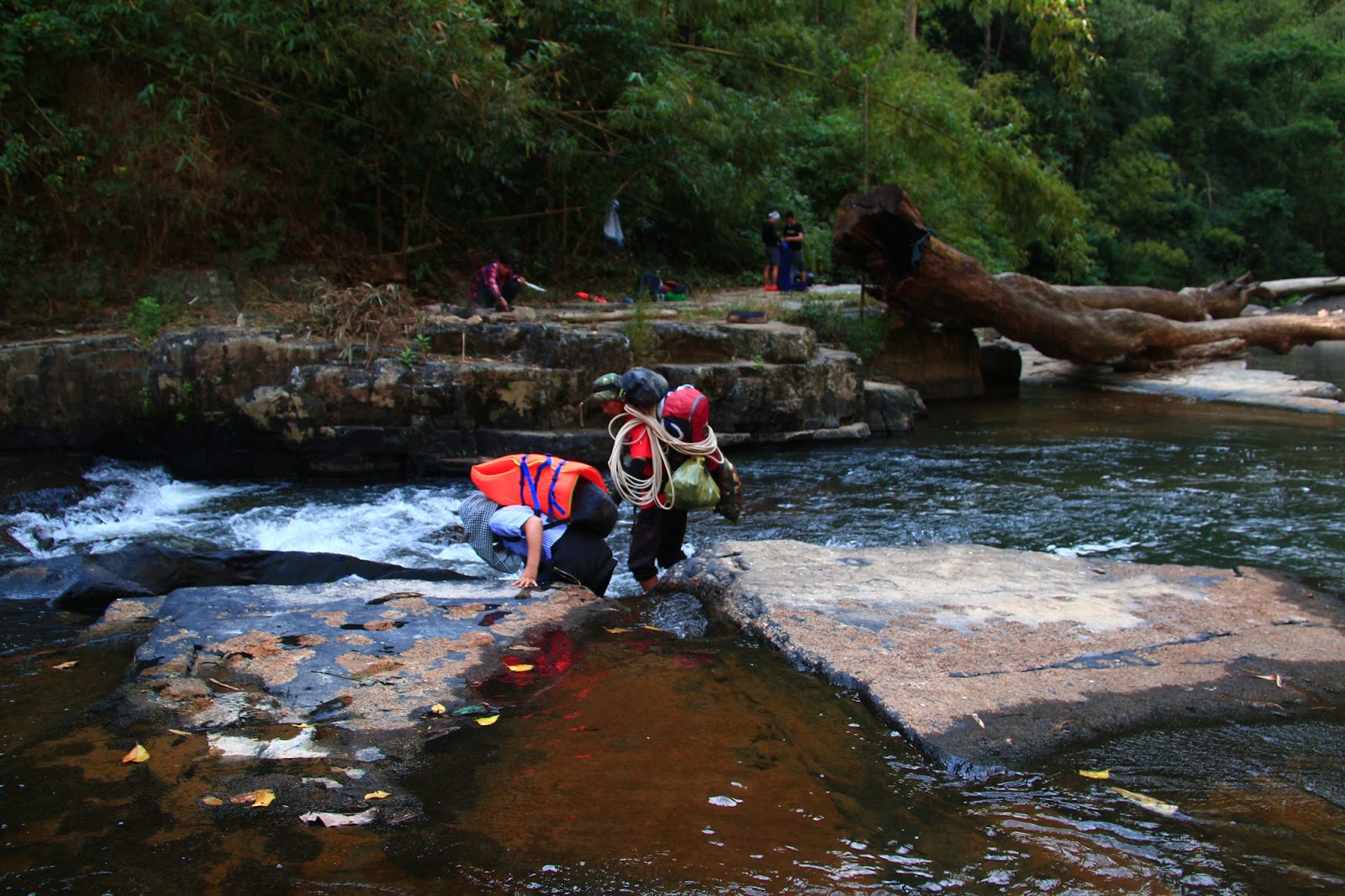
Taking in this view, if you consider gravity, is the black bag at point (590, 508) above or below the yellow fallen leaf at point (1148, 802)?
above

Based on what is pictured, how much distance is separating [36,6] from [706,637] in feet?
37.8

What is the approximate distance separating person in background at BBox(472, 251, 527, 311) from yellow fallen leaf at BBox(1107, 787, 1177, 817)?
33.5 feet

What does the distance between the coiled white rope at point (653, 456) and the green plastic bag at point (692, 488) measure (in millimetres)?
54

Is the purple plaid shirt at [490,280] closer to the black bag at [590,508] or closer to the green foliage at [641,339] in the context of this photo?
the green foliage at [641,339]

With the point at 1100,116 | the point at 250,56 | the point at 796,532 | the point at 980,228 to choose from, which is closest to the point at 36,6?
the point at 250,56

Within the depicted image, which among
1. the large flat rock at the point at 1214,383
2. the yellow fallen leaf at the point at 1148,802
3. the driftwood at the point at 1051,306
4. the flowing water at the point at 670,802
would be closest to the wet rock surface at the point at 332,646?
the flowing water at the point at 670,802

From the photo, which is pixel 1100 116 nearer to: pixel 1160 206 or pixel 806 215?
pixel 1160 206

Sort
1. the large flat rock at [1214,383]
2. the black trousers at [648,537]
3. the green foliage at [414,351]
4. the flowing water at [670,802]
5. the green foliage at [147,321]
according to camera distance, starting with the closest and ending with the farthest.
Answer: the flowing water at [670,802] → the black trousers at [648,537] → the green foliage at [414,351] → the green foliage at [147,321] → the large flat rock at [1214,383]

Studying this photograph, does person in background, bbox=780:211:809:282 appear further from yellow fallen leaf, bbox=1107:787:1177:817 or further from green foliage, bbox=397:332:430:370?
yellow fallen leaf, bbox=1107:787:1177:817

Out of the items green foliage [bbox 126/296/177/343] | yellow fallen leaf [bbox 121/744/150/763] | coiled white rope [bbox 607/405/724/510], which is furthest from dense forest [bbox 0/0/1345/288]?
yellow fallen leaf [bbox 121/744/150/763]

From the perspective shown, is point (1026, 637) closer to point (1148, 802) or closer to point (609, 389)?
point (1148, 802)

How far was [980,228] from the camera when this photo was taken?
23.2 m

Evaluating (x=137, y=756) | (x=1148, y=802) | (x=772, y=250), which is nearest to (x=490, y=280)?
(x=772, y=250)

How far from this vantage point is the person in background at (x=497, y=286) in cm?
1240
